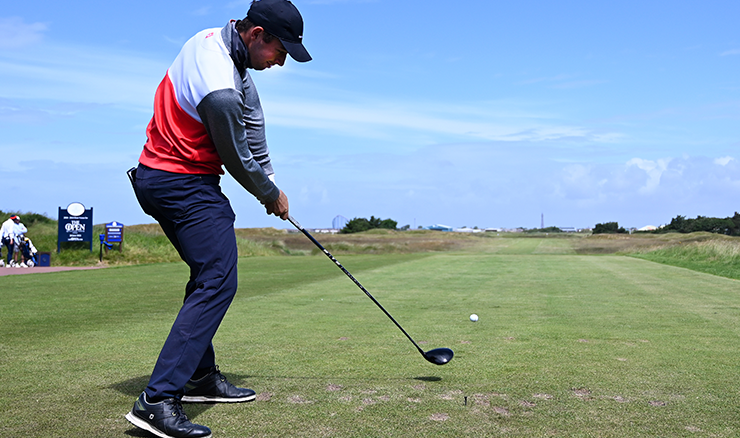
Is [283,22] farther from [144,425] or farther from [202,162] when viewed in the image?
[144,425]

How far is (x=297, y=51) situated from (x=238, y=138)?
0.58 m

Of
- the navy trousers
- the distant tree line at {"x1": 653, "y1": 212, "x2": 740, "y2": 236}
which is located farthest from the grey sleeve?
the distant tree line at {"x1": 653, "y1": 212, "x2": 740, "y2": 236}

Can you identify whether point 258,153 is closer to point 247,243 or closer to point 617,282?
point 617,282

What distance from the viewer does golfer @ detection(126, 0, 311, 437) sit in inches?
127

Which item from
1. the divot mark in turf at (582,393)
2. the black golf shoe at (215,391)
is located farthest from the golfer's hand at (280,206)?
the divot mark in turf at (582,393)

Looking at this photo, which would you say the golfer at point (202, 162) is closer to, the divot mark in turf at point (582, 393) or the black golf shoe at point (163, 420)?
the black golf shoe at point (163, 420)

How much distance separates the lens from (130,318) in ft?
26.2

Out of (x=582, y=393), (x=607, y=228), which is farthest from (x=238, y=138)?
(x=607, y=228)

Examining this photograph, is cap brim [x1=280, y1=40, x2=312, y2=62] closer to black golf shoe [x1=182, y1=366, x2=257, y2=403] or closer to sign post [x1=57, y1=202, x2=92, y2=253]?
black golf shoe [x1=182, y1=366, x2=257, y2=403]

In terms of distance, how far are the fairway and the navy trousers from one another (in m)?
0.38

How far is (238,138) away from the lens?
10.7ft

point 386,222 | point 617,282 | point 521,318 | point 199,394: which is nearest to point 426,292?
point 521,318

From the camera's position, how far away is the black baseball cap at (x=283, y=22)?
3.36m

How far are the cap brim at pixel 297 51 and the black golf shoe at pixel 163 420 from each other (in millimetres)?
1916
